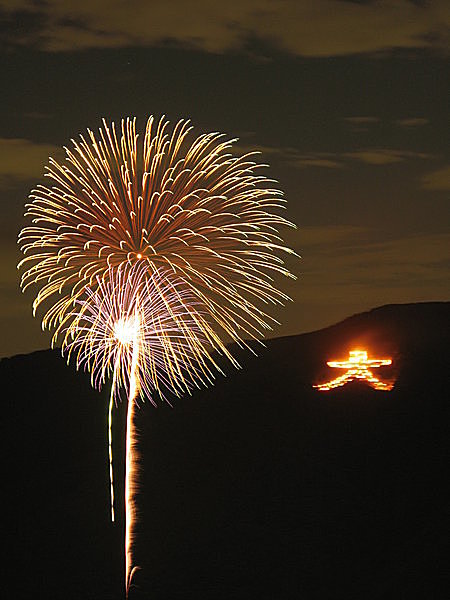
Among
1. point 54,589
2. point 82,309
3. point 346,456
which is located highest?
point 82,309

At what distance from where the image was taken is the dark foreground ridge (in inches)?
2056

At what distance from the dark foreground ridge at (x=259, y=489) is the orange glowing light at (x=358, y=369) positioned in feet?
3.08

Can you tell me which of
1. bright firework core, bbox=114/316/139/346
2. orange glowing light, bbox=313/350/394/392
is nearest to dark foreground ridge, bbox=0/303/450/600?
orange glowing light, bbox=313/350/394/392

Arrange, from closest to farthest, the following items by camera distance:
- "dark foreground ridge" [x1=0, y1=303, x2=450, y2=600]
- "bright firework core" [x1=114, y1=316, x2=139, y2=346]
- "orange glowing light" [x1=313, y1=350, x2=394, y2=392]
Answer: "bright firework core" [x1=114, y1=316, x2=139, y2=346], "dark foreground ridge" [x1=0, y1=303, x2=450, y2=600], "orange glowing light" [x1=313, y1=350, x2=394, y2=392]

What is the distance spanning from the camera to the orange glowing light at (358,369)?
68.4 metres

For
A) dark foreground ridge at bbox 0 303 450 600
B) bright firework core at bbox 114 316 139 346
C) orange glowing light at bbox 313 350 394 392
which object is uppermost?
orange glowing light at bbox 313 350 394 392

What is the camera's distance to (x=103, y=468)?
223 ft

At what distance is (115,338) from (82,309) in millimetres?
2071

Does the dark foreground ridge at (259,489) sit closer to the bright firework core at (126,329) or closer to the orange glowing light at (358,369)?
the orange glowing light at (358,369)

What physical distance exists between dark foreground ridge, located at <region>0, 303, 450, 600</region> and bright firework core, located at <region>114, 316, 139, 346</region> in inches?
505

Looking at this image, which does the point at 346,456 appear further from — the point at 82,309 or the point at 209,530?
the point at 82,309

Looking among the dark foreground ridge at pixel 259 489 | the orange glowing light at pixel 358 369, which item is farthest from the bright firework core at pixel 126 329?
the orange glowing light at pixel 358 369

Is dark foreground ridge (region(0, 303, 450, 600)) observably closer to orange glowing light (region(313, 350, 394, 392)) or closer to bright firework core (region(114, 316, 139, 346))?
orange glowing light (region(313, 350, 394, 392))

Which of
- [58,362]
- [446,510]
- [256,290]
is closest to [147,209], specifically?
[256,290]
